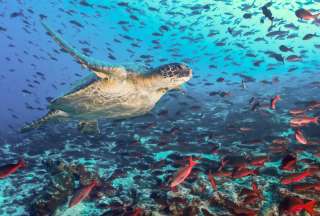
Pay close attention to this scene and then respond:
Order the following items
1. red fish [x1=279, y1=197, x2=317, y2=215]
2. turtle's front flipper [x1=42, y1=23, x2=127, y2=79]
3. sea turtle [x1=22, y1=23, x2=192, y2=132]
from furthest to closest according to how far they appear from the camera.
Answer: sea turtle [x1=22, y1=23, x2=192, y2=132] < turtle's front flipper [x1=42, y1=23, x2=127, y2=79] < red fish [x1=279, y1=197, x2=317, y2=215]

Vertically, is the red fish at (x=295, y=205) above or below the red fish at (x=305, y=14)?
below

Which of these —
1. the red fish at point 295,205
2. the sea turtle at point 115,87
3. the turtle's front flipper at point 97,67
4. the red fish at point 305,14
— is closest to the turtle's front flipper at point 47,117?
the sea turtle at point 115,87

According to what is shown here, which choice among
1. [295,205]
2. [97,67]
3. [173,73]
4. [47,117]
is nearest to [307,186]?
[295,205]

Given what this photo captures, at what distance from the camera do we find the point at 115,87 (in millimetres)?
5824

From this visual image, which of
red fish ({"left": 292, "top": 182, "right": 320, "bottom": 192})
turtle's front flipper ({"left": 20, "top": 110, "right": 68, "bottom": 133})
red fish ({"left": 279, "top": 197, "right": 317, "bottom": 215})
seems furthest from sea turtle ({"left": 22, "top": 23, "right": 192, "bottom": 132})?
red fish ({"left": 279, "top": 197, "right": 317, "bottom": 215})

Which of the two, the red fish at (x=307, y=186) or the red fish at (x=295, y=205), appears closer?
the red fish at (x=295, y=205)

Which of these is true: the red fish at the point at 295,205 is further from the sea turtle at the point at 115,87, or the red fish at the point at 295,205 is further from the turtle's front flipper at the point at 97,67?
the turtle's front flipper at the point at 97,67

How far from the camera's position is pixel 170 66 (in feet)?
19.0

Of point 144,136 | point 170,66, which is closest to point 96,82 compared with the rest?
point 170,66

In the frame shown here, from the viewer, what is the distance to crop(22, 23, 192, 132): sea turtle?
5602 mm

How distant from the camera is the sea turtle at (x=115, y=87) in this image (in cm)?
560

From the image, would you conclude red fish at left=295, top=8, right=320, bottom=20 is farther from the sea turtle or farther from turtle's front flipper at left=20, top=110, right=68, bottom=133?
turtle's front flipper at left=20, top=110, right=68, bottom=133

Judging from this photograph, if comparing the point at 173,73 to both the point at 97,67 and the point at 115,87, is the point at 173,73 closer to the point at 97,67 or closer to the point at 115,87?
the point at 115,87

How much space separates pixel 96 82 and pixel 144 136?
5204 mm
